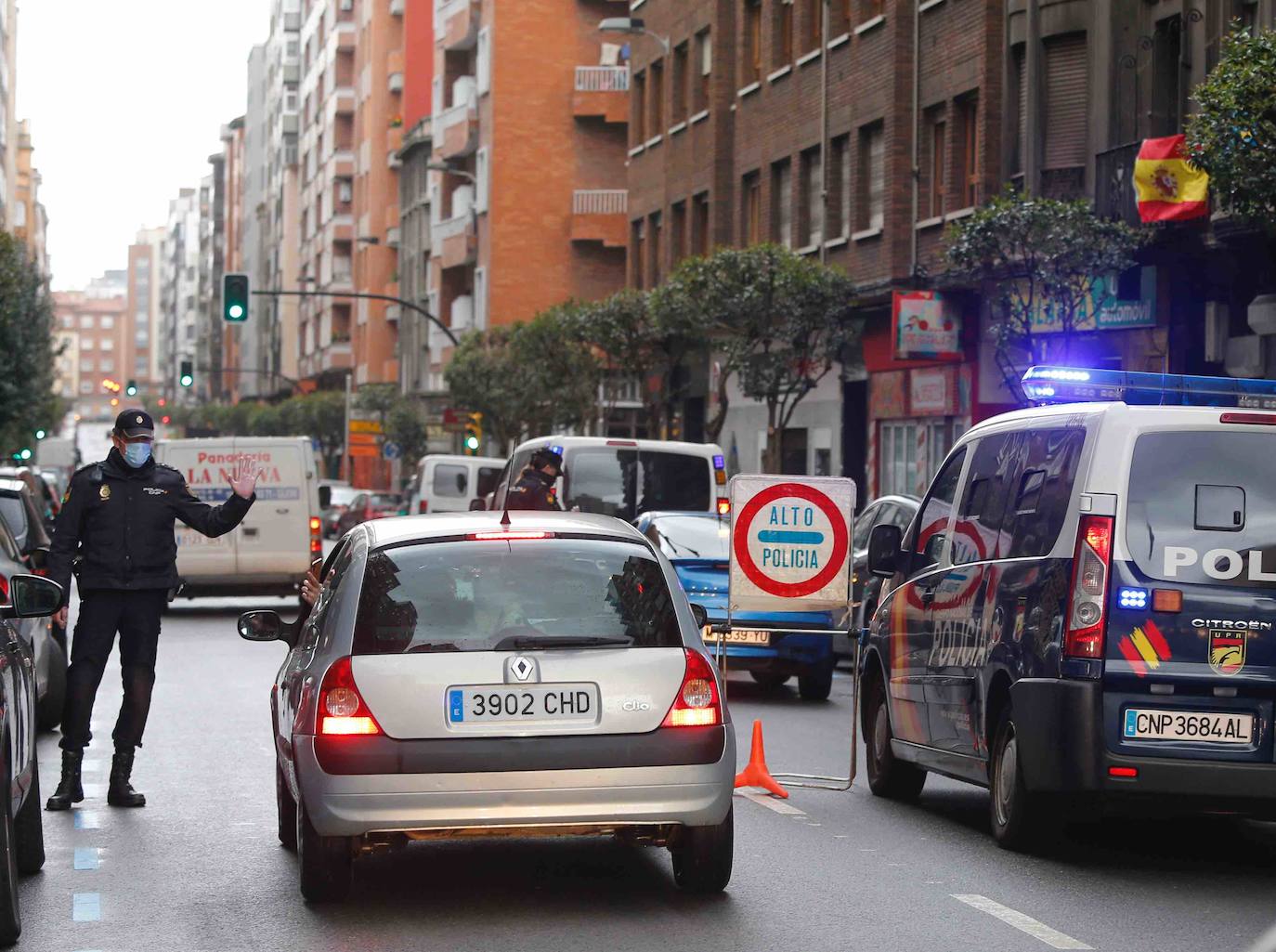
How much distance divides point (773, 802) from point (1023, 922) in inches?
145

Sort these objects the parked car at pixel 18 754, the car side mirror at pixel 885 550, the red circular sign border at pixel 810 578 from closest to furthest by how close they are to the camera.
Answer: the parked car at pixel 18 754
the car side mirror at pixel 885 550
the red circular sign border at pixel 810 578

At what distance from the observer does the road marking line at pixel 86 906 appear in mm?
8453

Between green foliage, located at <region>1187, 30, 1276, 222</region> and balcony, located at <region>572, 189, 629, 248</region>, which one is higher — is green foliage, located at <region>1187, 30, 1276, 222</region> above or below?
below

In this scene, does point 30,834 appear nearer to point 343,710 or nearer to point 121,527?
point 343,710

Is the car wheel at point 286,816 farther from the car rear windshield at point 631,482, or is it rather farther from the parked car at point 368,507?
the parked car at point 368,507

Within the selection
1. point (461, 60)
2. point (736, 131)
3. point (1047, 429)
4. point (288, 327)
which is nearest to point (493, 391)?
point (736, 131)

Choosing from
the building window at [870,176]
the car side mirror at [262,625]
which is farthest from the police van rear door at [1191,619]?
the building window at [870,176]

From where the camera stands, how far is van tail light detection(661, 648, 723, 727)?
27.5 feet

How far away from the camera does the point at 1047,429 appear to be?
10.3m

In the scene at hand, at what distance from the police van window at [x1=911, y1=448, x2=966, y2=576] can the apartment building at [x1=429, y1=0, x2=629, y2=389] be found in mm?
57472

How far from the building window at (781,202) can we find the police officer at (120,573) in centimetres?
3215

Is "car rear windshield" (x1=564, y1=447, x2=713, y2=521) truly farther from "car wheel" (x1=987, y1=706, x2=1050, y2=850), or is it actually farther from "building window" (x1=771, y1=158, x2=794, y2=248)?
"building window" (x1=771, y1=158, x2=794, y2=248)

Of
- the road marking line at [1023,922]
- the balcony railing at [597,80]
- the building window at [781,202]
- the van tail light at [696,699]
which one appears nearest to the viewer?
the road marking line at [1023,922]

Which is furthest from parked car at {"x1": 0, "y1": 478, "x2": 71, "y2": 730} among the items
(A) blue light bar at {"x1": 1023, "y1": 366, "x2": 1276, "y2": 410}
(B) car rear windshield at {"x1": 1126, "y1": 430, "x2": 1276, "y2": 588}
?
(B) car rear windshield at {"x1": 1126, "y1": 430, "x2": 1276, "y2": 588}
